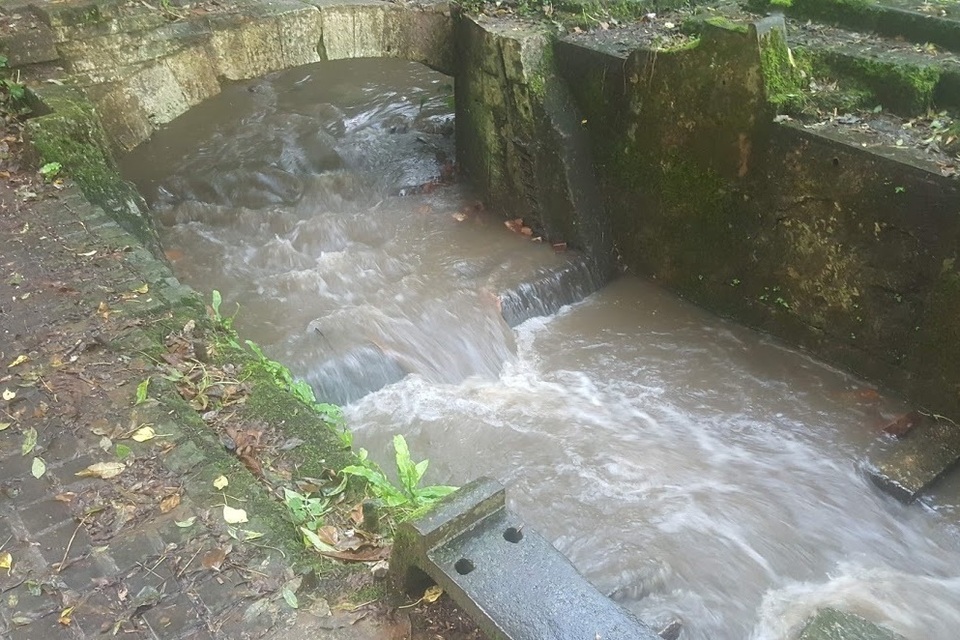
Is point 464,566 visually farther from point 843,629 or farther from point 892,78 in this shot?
point 892,78

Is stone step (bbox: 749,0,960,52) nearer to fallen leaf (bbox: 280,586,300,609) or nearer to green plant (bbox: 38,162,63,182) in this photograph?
green plant (bbox: 38,162,63,182)

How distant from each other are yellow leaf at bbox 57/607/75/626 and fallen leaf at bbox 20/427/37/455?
34.2 inches

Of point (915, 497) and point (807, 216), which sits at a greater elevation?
point (807, 216)

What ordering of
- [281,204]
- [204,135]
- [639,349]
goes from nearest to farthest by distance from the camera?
[639,349]
[281,204]
[204,135]

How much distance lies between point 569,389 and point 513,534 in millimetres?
3710

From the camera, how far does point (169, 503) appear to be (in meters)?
2.95

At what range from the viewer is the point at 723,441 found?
570 centimetres

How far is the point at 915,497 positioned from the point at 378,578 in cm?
414

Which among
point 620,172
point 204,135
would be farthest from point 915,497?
point 204,135

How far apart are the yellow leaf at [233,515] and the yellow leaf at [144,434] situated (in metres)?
0.54

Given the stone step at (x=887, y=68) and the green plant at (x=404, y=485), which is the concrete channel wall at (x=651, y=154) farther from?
the green plant at (x=404, y=485)

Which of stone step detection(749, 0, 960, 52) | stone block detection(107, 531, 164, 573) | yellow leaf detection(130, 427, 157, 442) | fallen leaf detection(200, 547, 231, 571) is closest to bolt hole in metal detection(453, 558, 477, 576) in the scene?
fallen leaf detection(200, 547, 231, 571)

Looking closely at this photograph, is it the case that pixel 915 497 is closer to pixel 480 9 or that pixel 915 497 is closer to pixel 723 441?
pixel 723 441

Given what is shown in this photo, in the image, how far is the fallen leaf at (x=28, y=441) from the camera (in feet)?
10.3
